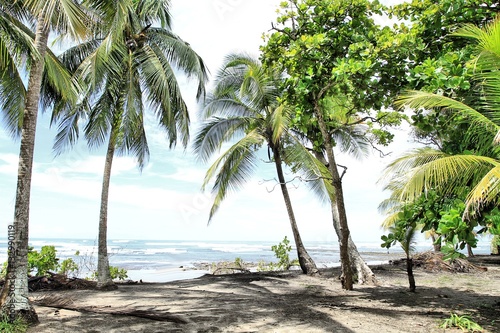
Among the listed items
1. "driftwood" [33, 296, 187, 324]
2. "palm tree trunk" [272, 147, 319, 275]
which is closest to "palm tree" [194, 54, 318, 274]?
"palm tree trunk" [272, 147, 319, 275]

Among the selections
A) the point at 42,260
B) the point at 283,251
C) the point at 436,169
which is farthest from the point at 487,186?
the point at 283,251

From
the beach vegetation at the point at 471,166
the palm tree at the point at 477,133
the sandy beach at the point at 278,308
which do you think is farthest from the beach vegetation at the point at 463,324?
the palm tree at the point at 477,133

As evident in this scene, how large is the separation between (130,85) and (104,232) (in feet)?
13.5

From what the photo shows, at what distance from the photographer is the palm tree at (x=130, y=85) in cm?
942

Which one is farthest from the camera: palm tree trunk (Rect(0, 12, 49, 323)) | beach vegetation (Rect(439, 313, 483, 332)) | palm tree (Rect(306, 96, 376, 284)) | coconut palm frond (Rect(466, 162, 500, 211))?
palm tree (Rect(306, 96, 376, 284))

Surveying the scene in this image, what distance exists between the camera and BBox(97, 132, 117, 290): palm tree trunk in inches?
369

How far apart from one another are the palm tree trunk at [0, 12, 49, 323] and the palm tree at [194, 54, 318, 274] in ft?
21.1

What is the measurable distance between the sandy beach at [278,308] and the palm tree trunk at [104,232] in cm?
78

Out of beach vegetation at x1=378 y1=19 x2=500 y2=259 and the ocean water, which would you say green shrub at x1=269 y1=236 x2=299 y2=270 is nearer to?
the ocean water

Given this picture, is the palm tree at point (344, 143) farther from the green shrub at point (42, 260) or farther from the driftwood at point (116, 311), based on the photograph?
the green shrub at point (42, 260)

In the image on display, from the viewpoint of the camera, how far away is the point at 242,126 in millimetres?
12688

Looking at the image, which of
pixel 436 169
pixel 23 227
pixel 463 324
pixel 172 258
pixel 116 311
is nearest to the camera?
pixel 436 169

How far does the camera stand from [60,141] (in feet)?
35.3

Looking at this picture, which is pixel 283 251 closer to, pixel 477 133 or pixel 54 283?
pixel 54 283
